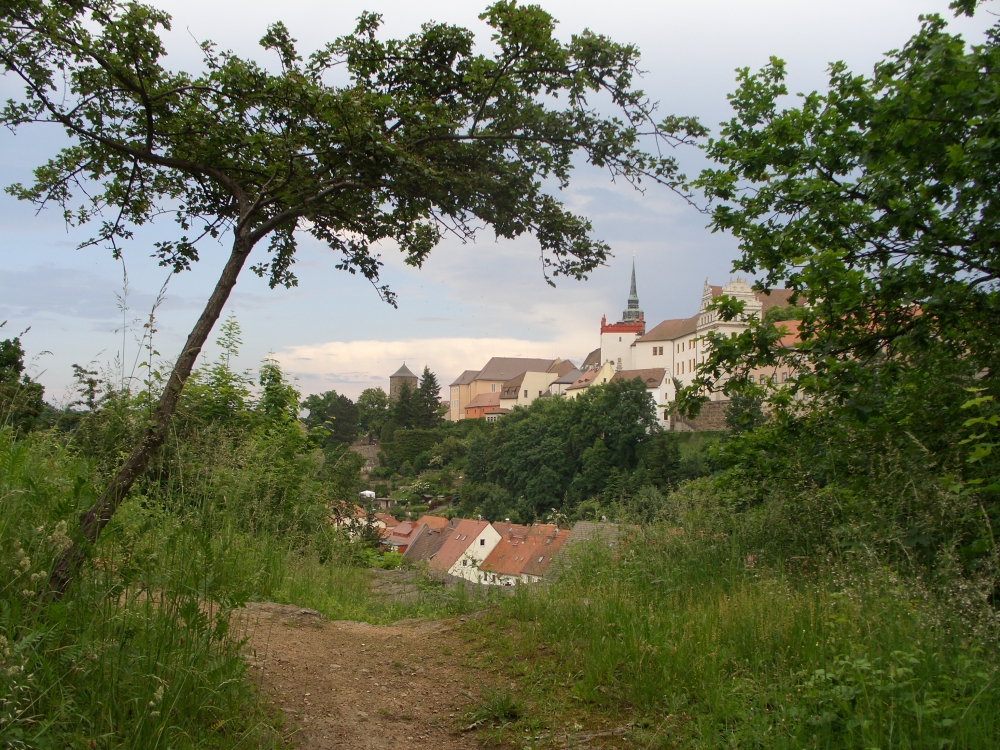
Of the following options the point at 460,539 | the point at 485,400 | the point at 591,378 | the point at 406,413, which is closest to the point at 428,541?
the point at 460,539

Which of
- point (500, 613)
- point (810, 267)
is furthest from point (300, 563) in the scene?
point (810, 267)

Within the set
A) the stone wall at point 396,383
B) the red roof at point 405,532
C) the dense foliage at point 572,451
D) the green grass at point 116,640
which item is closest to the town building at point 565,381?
the stone wall at point 396,383

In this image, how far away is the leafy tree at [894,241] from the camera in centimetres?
507

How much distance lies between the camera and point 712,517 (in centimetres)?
491

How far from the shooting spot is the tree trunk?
8.08 feet

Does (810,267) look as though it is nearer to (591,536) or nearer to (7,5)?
(591,536)

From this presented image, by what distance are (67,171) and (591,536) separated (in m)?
Answer: 4.31

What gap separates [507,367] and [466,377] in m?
8.87

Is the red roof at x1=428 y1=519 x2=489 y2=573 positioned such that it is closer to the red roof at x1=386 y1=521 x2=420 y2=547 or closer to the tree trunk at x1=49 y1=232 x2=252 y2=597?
the red roof at x1=386 y1=521 x2=420 y2=547

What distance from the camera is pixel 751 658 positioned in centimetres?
312

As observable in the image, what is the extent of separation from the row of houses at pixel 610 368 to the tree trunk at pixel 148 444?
50642 millimetres

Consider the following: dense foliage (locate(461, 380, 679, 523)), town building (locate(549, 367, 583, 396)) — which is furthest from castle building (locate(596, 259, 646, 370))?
dense foliage (locate(461, 380, 679, 523))

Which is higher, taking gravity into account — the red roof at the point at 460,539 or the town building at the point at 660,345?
the town building at the point at 660,345

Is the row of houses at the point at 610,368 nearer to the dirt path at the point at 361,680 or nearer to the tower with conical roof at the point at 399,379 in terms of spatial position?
the tower with conical roof at the point at 399,379
